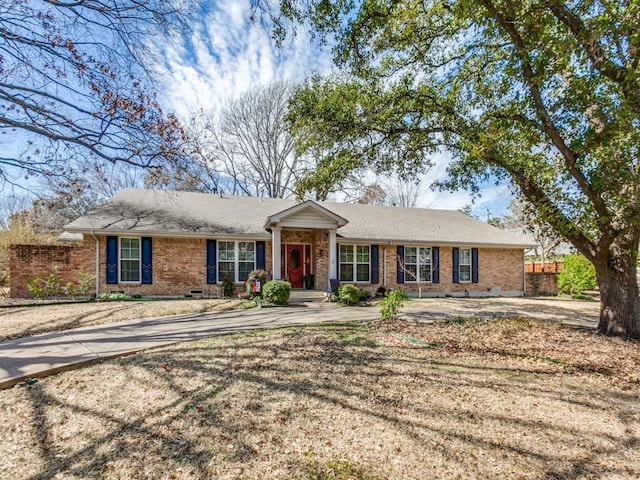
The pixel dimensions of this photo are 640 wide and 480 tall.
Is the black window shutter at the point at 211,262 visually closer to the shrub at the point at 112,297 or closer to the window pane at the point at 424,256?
the shrub at the point at 112,297

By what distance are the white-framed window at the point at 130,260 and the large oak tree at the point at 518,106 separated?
25.9 feet

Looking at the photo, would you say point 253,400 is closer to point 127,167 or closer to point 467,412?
point 467,412

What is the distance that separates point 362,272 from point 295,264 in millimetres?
3064

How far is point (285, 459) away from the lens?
9.82ft

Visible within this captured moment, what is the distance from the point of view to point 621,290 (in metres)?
7.82

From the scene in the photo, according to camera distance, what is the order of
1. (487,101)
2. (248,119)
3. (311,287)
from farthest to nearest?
(248,119)
(311,287)
(487,101)

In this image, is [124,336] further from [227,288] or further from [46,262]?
[46,262]

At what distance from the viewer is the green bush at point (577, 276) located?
16984mm

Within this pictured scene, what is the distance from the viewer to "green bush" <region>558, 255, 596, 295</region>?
16984 millimetres

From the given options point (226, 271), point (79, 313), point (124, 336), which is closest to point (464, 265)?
point (226, 271)

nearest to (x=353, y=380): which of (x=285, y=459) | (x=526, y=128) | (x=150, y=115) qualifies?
(x=285, y=459)

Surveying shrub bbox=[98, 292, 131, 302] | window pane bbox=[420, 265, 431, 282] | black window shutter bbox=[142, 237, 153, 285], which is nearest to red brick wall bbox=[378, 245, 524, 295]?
window pane bbox=[420, 265, 431, 282]

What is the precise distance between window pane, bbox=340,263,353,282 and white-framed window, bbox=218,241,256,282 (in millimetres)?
3899

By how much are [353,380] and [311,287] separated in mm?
10682
